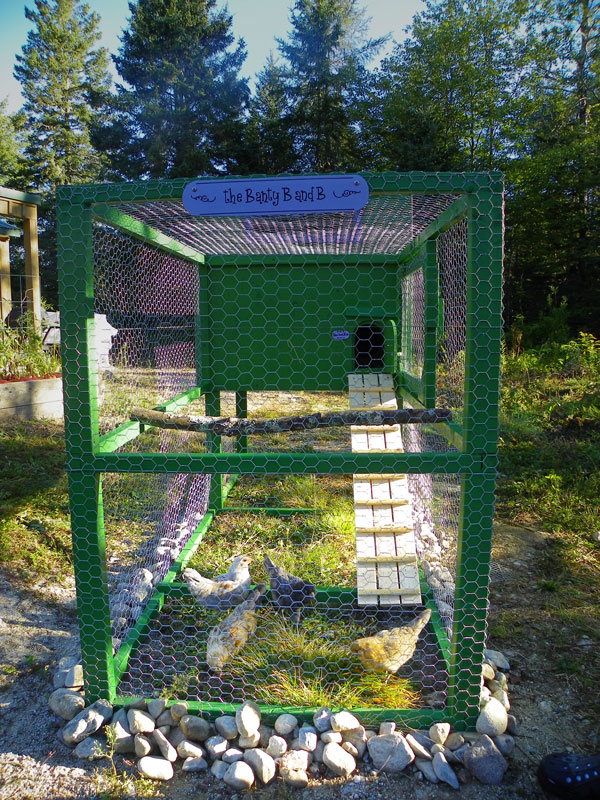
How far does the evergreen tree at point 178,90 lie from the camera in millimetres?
17469

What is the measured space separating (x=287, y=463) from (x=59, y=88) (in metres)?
28.3

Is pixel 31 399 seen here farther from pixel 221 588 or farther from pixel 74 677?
pixel 74 677

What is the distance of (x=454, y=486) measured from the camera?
4402mm

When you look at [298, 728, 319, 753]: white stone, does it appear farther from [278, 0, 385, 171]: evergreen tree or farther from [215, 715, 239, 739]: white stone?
[278, 0, 385, 171]: evergreen tree

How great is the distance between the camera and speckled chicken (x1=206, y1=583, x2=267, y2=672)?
2.40 m

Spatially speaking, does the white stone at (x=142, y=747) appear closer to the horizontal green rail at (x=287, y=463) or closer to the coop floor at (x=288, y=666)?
the coop floor at (x=288, y=666)

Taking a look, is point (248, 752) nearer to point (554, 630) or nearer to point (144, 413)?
point (144, 413)

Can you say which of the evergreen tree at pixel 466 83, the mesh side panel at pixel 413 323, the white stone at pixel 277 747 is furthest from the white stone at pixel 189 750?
the evergreen tree at pixel 466 83

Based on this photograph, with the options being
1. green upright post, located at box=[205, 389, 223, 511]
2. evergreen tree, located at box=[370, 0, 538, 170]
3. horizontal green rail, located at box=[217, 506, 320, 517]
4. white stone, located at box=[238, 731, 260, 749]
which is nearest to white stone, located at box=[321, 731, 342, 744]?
white stone, located at box=[238, 731, 260, 749]

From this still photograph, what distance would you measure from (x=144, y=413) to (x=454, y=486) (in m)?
2.71

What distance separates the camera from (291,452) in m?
2.71

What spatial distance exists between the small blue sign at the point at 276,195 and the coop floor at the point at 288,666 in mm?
1739

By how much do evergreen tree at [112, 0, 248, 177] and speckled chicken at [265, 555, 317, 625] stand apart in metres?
16.4

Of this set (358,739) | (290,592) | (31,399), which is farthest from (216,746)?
(31,399)
